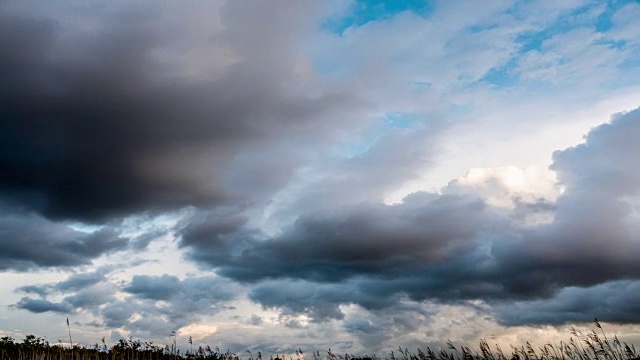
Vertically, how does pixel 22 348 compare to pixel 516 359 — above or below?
above

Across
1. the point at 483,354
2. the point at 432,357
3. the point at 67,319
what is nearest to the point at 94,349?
the point at 67,319

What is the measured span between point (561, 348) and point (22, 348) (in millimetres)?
33775

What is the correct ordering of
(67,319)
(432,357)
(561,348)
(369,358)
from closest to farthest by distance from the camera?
1. (67,319)
2. (561,348)
3. (432,357)
4. (369,358)

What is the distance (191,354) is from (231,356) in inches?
116

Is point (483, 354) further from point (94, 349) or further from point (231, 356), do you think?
point (94, 349)

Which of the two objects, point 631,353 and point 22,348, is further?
point 22,348

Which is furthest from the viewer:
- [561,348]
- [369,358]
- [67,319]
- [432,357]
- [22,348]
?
[22,348]

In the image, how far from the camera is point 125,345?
3972 cm

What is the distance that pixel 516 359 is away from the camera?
92.1 feet

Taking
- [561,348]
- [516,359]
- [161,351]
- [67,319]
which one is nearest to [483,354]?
[516,359]

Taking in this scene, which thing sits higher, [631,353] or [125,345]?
[125,345]

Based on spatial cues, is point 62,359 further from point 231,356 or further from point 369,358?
point 369,358

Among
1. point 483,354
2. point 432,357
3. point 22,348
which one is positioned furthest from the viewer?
point 22,348

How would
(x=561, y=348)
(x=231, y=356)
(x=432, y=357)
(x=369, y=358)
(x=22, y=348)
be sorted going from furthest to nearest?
(x=231, y=356)
(x=22, y=348)
(x=369, y=358)
(x=432, y=357)
(x=561, y=348)
